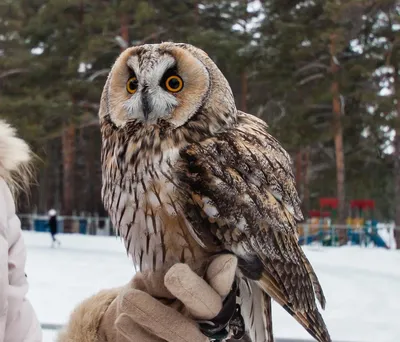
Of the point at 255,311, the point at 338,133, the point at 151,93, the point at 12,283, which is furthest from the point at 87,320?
the point at 338,133

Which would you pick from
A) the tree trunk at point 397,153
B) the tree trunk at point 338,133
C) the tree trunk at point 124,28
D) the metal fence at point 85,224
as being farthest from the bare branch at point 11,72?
the tree trunk at point 397,153

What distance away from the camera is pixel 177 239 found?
0.90m

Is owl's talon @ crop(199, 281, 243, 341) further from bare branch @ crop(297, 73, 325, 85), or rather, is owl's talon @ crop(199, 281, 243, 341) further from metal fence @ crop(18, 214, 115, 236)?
metal fence @ crop(18, 214, 115, 236)

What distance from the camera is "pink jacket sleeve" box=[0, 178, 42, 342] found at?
90 centimetres

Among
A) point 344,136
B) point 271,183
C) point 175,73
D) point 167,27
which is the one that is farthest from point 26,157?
point 344,136

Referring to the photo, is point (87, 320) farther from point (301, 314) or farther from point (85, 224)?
point (85, 224)

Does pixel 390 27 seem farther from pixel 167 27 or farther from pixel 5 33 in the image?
pixel 5 33

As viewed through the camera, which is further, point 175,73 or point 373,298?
point 373,298

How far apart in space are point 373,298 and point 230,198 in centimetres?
278

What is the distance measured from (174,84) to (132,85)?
8cm

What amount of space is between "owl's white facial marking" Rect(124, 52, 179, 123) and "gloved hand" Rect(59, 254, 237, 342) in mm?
279

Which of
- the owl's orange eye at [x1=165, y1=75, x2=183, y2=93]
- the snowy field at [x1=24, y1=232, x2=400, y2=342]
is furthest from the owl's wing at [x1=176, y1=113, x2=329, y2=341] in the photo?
the snowy field at [x1=24, y1=232, x2=400, y2=342]

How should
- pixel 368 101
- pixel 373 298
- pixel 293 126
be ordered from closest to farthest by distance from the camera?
pixel 373 298 < pixel 368 101 < pixel 293 126

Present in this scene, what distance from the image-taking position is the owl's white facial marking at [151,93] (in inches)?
35.6
